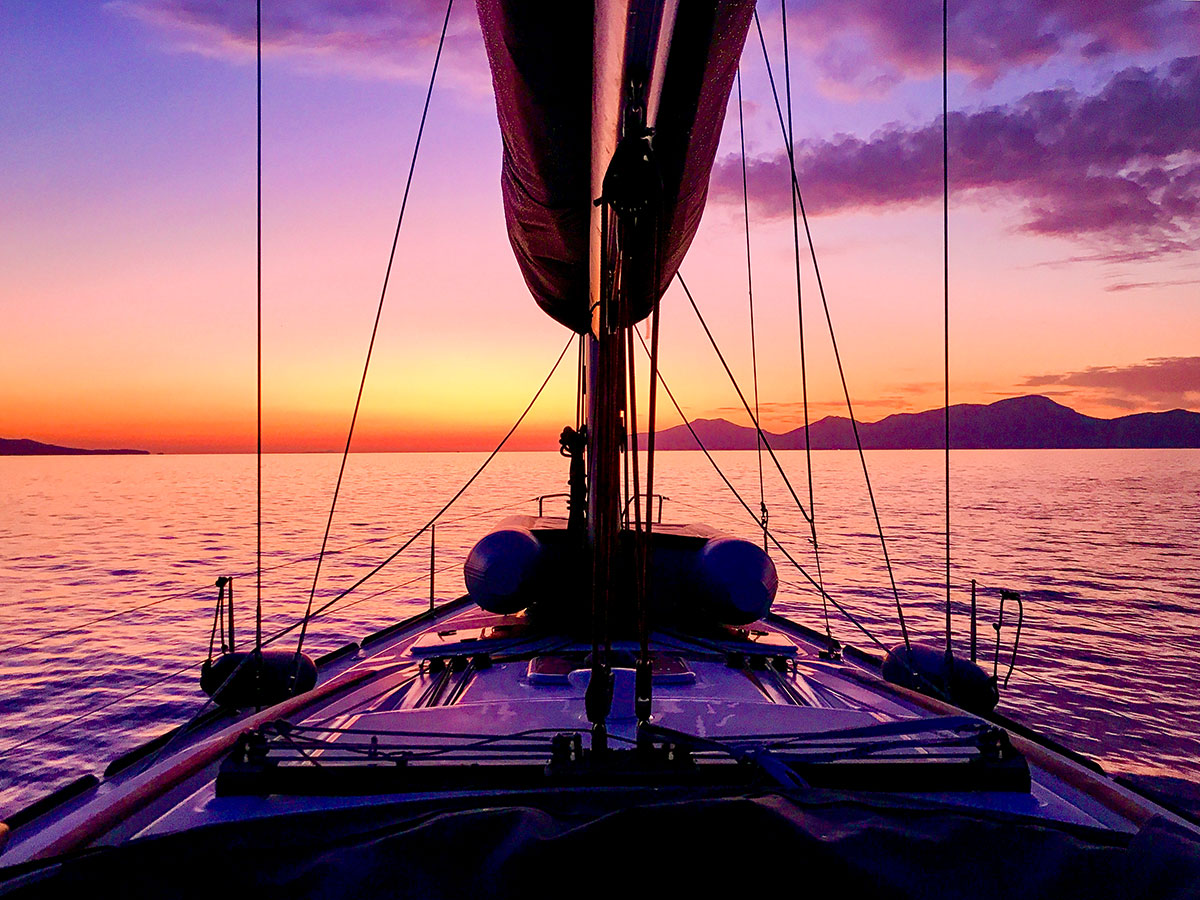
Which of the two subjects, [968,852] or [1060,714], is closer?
[968,852]

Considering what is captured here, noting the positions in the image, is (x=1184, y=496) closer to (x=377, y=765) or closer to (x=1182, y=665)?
(x=1182, y=665)

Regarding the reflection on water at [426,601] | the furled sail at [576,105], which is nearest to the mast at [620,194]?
the furled sail at [576,105]

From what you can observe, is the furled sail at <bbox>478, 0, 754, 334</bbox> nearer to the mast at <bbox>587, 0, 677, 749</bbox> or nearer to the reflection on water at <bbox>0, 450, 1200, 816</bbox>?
A: the mast at <bbox>587, 0, 677, 749</bbox>

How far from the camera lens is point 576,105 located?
3248 millimetres

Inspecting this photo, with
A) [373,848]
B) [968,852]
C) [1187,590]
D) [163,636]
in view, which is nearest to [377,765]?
[373,848]

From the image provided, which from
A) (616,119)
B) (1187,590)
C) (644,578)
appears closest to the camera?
(644,578)

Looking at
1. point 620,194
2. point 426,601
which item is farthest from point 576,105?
point 426,601

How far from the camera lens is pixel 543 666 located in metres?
4.46

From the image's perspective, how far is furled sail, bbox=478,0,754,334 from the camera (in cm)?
261

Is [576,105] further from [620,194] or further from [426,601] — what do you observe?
[426,601]

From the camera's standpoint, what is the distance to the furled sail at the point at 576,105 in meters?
2.61

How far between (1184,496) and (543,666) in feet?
207

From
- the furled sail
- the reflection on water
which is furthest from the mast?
the reflection on water

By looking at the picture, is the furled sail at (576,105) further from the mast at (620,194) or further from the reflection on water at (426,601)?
the reflection on water at (426,601)
